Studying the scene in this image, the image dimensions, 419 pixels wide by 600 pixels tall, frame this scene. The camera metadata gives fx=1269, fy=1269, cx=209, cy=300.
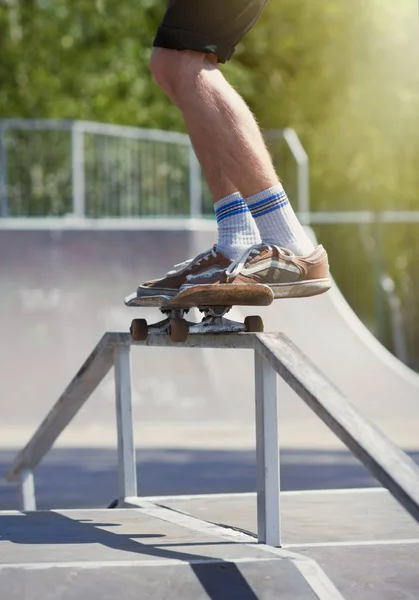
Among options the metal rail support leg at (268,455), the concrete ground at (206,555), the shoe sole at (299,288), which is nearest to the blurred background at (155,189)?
the concrete ground at (206,555)

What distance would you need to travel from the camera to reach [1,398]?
1134cm

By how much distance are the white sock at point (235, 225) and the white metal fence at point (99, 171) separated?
8909mm

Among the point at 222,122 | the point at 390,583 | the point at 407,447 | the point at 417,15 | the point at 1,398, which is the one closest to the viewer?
the point at 390,583

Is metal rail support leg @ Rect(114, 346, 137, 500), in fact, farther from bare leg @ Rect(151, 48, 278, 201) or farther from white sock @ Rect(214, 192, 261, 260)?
bare leg @ Rect(151, 48, 278, 201)

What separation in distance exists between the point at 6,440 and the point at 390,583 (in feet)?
23.8

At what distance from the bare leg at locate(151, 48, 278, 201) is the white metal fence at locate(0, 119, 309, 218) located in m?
9.02

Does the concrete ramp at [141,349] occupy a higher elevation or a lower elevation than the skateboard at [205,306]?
lower

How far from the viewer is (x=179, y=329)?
3.93 metres

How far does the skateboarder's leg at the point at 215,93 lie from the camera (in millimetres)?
3852

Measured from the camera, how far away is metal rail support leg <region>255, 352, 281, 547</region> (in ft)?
11.3

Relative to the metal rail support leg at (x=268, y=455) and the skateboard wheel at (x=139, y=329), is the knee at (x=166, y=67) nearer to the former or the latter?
the skateboard wheel at (x=139, y=329)

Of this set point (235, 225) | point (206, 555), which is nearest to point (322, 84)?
point (235, 225)

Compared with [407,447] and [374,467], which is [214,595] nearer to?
[374,467]

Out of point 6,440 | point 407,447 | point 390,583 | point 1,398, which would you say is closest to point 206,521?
point 390,583
